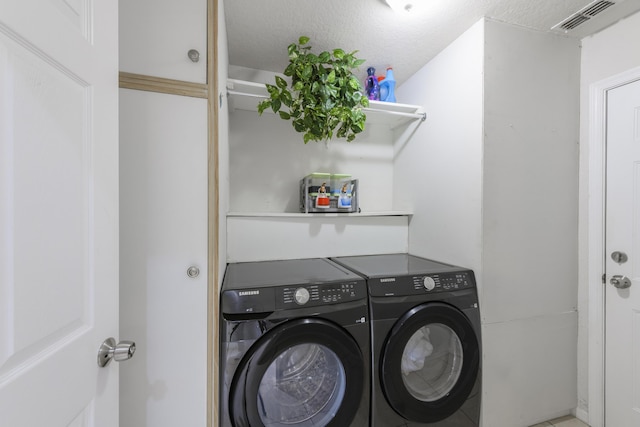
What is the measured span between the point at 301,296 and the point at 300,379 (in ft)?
1.42

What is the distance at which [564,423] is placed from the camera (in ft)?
5.27

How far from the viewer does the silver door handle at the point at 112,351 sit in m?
0.68

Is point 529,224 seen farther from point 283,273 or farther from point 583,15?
point 283,273

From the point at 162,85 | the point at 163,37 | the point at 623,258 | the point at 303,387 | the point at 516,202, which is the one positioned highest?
the point at 163,37

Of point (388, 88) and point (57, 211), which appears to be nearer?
point (57, 211)

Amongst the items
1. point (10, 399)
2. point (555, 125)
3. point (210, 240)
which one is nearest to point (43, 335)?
point (10, 399)

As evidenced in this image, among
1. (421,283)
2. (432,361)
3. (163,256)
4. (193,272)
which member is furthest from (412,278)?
(163,256)

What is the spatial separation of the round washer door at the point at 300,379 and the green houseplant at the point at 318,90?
1189 millimetres

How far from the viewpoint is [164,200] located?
3.52 feet

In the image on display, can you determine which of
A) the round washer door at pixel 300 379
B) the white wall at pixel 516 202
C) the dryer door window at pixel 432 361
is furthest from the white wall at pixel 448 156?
the round washer door at pixel 300 379

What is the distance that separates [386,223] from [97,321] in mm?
1780

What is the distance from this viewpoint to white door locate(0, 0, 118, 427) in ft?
1.47

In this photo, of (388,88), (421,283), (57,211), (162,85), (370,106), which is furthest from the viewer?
(388,88)

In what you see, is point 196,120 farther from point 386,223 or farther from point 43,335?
point 386,223
